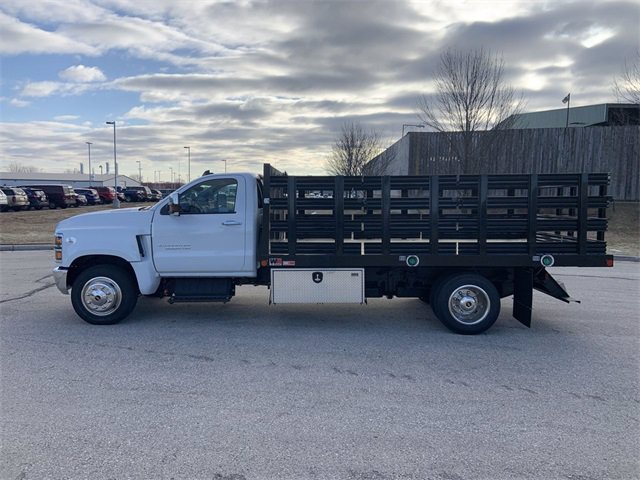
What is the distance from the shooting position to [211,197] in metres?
6.74

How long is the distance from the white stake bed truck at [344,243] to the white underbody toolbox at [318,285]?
0.01 metres

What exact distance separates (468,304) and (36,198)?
3686 centimetres

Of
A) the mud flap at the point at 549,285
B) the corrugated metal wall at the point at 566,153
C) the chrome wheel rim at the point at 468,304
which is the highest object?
the corrugated metal wall at the point at 566,153

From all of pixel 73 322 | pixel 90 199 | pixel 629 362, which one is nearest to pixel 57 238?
pixel 73 322

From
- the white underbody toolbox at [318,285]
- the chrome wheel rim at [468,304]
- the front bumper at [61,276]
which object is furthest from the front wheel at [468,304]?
the front bumper at [61,276]

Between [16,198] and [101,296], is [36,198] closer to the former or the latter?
[16,198]

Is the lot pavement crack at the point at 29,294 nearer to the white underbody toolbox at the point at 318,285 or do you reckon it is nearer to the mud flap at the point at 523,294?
the white underbody toolbox at the point at 318,285

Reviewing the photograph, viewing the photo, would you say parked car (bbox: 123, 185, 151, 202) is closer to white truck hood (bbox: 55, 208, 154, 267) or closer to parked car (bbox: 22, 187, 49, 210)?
parked car (bbox: 22, 187, 49, 210)

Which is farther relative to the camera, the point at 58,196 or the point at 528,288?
the point at 58,196

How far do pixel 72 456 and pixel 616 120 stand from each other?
3265 cm

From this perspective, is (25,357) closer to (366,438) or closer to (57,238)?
(57,238)

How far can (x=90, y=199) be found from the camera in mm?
46688

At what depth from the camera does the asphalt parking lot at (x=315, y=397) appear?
11.0 ft

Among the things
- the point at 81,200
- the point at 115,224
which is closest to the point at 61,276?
the point at 115,224
